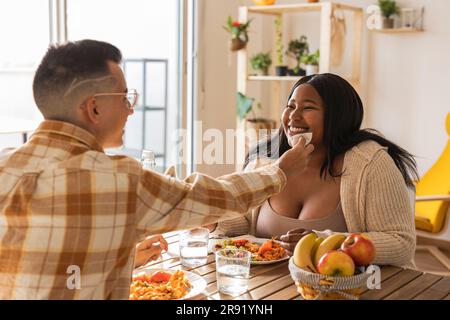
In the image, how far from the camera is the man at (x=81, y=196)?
107 centimetres

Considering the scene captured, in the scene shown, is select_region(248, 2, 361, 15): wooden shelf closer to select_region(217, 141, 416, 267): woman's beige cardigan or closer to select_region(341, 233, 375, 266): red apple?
select_region(217, 141, 416, 267): woman's beige cardigan

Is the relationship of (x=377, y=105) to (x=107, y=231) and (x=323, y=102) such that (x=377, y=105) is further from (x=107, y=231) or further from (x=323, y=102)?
(x=107, y=231)

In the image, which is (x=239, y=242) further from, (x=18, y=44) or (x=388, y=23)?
(x=388, y=23)

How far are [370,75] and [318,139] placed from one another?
2433mm

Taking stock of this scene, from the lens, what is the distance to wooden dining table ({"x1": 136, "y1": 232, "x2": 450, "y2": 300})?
1413 millimetres

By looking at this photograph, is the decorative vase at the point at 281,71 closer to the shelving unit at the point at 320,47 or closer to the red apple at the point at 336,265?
the shelving unit at the point at 320,47

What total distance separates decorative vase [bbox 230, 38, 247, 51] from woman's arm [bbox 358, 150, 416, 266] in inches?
98.3

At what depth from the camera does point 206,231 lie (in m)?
1.71

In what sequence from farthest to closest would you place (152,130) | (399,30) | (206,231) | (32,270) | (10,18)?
(152,130), (399,30), (10,18), (206,231), (32,270)

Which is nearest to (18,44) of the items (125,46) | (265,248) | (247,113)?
(125,46)

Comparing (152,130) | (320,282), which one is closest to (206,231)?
(320,282)

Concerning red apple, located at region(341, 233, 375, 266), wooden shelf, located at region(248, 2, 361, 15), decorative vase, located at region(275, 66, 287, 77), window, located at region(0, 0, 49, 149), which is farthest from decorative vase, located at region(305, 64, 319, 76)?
red apple, located at region(341, 233, 375, 266)

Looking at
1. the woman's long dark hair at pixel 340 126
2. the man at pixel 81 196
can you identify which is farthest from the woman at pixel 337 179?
the man at pixel 81 196

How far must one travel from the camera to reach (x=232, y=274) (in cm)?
143
